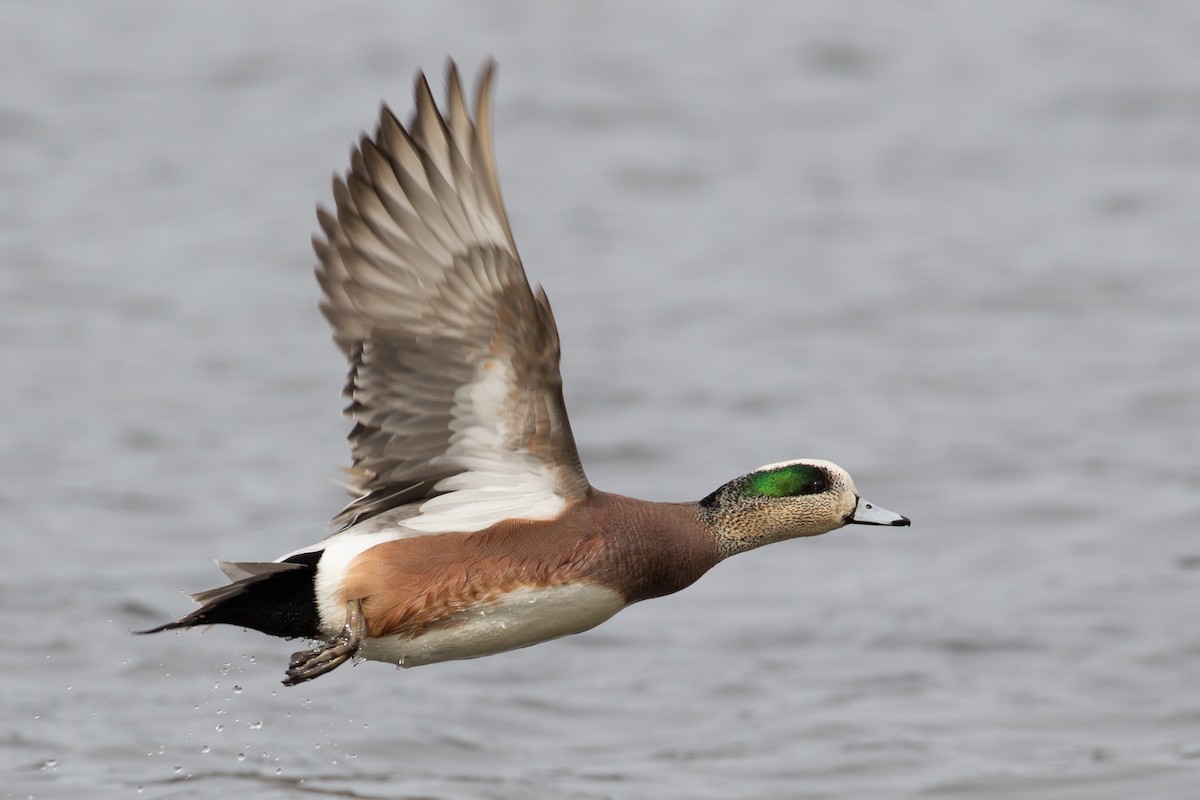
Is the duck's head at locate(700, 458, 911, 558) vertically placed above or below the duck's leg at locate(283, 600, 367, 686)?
above

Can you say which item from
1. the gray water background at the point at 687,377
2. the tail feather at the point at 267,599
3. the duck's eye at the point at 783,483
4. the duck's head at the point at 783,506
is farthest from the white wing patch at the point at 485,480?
the gray water background at the point at 687,377

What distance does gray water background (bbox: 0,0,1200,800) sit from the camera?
813cm

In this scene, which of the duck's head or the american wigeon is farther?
the duck's head

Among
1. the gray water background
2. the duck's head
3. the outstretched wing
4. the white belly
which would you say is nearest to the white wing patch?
the outstretched wing

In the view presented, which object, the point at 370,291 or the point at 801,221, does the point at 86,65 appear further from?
the point at 370,291

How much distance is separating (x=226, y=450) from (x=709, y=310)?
411 cm

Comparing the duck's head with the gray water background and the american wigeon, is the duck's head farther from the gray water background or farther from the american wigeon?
the gray water background

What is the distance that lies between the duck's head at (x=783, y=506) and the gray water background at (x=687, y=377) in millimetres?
2224

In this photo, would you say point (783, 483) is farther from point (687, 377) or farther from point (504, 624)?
point (687, 377)

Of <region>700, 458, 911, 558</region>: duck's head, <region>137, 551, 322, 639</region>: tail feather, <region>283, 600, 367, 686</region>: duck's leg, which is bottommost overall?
<region>283, 600, 367, 686</region>: duck's leg

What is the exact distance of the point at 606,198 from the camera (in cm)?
1515

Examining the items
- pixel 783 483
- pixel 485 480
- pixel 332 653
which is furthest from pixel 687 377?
pixel 332 653

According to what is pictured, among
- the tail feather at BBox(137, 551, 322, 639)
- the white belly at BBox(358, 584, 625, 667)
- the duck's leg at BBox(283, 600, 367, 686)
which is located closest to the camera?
the tail feather at BBox(137, 551, 322, 639)

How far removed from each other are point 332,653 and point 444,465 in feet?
1.95
